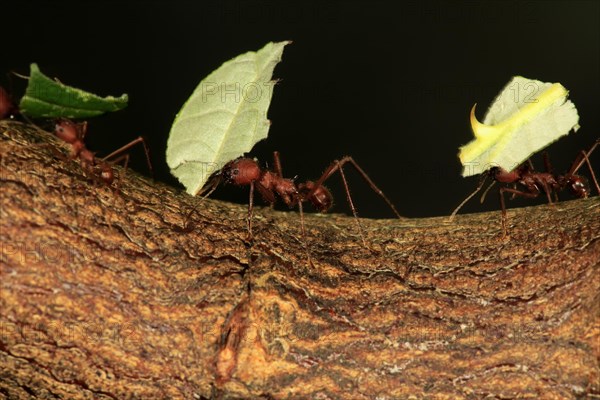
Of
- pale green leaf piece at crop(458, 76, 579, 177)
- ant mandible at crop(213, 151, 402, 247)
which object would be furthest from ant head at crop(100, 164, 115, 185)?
pale green leaf piece at crop(458, 76, 579, 177)

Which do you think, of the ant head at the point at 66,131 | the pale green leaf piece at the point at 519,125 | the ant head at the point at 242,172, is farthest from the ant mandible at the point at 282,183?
the ant head at the point at 66,131

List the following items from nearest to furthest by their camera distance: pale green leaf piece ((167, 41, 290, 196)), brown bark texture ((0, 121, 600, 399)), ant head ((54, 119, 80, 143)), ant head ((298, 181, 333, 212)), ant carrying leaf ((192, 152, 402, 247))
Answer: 1. brown bark texture ((0, 121, 600, 399))
2. ant head ((54, 119, 80, 143))
3. pale green leaf piece ((167, 41, 290, 196))
4. ant carrying leaf ((192, 152, 402, 247))
5. ant head ((298, 181, 333, 212))

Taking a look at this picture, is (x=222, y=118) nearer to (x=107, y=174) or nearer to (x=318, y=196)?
(x=107, y=174)

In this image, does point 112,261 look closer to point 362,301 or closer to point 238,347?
point 238,347

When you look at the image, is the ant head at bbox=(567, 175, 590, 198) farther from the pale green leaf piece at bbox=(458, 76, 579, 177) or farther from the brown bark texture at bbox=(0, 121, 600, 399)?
the brown bark texture at bbox=(0, 121, 600, 399)

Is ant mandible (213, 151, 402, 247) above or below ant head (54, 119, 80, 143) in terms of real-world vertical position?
above
